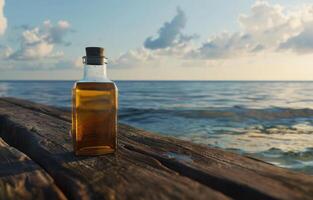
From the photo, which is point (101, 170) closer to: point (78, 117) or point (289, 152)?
point (78, 117)

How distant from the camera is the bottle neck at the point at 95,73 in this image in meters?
1.47

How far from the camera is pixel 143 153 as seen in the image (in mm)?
1566

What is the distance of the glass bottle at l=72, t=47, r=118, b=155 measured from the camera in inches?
57.1

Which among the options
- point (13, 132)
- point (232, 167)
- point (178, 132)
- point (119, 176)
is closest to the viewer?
point (119, 176)

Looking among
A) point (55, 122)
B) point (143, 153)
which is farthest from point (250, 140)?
point (143, 153)

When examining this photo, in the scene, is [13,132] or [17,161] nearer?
[17,161]

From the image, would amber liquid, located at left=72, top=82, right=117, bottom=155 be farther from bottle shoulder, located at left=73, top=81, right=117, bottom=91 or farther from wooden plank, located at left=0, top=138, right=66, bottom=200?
wooden plank, located at left=0, top=138, right=66, bottom=200

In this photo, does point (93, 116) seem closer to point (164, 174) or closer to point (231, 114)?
point (164, 174)

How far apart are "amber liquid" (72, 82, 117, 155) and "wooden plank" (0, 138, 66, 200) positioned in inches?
8.9

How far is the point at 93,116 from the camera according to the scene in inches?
57.7

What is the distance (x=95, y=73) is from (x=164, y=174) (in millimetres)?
557

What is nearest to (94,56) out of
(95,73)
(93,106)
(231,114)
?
(95,73)

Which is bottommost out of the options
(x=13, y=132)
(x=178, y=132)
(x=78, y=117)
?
(x=178, y=132)

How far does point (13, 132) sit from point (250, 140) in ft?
21.1
